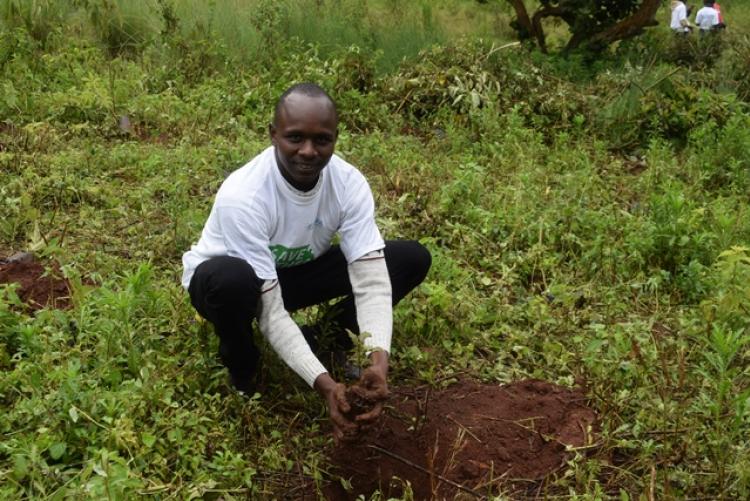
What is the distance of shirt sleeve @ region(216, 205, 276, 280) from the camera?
2.66m

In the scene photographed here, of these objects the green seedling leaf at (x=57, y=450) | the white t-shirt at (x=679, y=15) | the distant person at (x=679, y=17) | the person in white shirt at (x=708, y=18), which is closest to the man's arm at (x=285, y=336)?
the green seedling leaf at (x=57, y=450)

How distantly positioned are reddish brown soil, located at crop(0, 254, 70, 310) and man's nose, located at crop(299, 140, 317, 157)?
4.83ft

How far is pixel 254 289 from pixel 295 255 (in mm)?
327

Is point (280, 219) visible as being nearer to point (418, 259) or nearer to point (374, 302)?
point (374, 302)

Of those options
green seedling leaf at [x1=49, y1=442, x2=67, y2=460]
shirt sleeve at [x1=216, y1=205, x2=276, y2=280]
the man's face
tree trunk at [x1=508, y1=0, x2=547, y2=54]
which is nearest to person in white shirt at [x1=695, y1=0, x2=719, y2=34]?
tree trunk at [x1=508, y1=0, x2=547, y2=54]

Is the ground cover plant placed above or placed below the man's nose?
below

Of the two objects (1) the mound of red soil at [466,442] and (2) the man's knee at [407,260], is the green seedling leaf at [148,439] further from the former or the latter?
(2) the man's knee at [407,260]

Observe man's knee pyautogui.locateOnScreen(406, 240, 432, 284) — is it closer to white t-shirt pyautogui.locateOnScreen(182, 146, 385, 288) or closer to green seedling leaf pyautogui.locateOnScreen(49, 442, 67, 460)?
white t-shirt pyautogui.locateOnScreen(182, 146, 385, 288)

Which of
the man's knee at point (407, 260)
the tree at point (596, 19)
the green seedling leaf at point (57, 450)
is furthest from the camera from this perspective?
the tree at point (596, 19)

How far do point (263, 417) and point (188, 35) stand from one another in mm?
5361

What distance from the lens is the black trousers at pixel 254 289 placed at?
8.66 feet

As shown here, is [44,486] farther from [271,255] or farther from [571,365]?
[571,365]

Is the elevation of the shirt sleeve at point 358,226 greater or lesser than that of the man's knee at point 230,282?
greater

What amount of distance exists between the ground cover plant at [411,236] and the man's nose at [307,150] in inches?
33.8
